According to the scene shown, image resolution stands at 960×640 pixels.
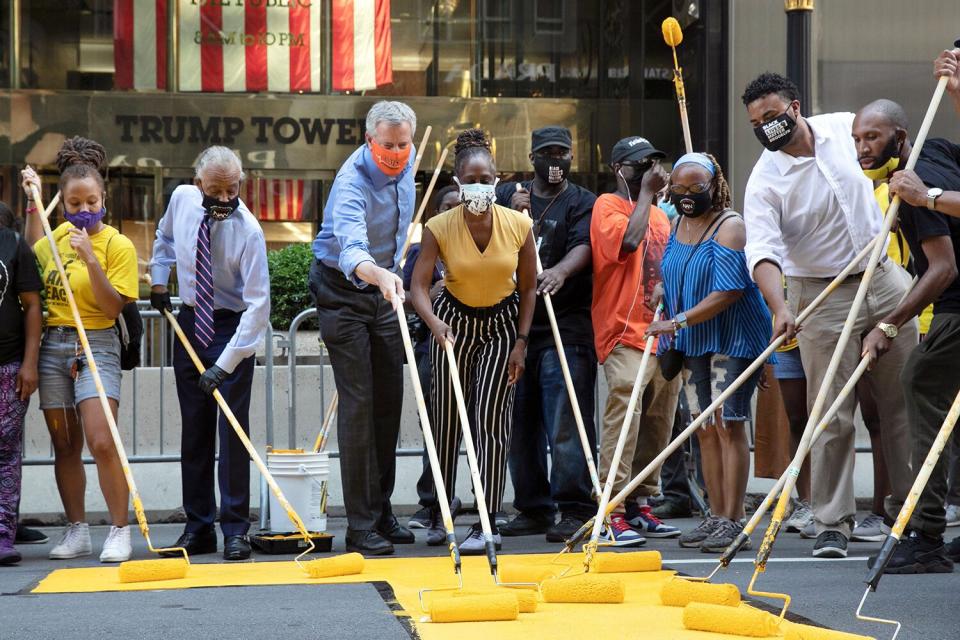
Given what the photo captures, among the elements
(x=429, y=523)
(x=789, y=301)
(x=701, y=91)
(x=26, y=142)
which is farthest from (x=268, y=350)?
(x=26, y=142)

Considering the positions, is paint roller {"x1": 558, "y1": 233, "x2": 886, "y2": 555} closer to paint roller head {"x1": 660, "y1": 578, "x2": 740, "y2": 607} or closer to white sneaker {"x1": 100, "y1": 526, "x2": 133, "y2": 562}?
paint roller head {"x1": 660, "y1": 578, "x2": 740, "y2": 607}

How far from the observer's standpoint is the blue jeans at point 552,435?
7.08 metres

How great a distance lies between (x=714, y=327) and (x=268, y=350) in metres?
2.85

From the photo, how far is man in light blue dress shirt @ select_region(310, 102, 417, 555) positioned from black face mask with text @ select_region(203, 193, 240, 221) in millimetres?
446

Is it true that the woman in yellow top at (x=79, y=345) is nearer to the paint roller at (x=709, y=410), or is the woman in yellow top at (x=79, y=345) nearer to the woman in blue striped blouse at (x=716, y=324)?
the paint roller at (x=709, y=410)

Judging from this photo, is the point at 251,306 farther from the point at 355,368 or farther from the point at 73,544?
the point at 73,544

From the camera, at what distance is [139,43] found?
602 inches

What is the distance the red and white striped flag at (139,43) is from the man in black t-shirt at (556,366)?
8.91 metres

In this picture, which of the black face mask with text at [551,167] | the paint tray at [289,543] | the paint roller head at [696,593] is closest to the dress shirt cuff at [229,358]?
the paint tray at [289,543]

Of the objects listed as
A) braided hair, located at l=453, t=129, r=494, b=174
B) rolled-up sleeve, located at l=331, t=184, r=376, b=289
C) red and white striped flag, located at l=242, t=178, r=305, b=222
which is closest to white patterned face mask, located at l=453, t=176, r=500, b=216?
braided hair, located at l=453, t=129, r=494, b=174

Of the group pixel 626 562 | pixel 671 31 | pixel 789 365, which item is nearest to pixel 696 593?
pixel 626 562

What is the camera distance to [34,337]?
658 centimetres

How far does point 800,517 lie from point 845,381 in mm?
1207

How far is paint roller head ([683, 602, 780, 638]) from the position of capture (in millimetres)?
4348
